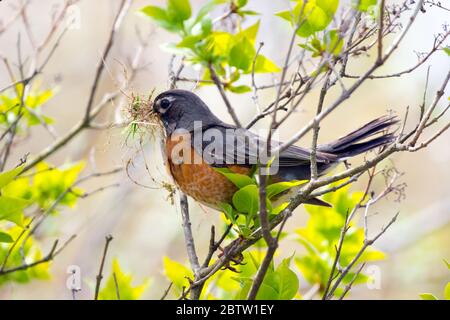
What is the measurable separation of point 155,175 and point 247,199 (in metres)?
3.13

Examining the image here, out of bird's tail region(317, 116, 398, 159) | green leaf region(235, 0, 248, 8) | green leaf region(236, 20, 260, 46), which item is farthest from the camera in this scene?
bird's tail region(317, 116, 398, 159)

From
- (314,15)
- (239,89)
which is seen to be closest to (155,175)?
(239,89)

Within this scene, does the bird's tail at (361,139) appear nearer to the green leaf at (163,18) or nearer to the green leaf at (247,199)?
the green leaf at (247,199)

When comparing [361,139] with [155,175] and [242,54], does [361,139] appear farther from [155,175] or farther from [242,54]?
[155,175]

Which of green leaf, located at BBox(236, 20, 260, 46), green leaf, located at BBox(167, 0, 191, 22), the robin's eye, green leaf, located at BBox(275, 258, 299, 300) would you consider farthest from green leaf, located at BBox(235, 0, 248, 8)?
green leaf, located at BBox(275, 258, 299, 300)

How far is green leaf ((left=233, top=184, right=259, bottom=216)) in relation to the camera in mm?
2086

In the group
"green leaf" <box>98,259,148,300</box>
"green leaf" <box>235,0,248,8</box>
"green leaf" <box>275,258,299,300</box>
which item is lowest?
"green leaf" <box>275,258,299,300</box>

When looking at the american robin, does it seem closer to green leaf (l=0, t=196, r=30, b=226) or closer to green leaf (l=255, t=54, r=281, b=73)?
green leaf (l=255, t=54, r=281, b=73)

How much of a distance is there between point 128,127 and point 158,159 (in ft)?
7.85

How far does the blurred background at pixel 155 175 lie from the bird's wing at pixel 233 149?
2.02m

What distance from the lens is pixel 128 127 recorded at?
8.83 feet

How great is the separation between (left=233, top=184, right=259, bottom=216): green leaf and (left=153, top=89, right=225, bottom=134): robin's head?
968 mm
